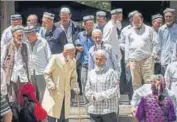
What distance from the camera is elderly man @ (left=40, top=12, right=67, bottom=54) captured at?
38.3ft

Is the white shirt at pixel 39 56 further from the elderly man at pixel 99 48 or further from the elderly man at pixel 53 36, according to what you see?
the elderly man at pixel 99 48

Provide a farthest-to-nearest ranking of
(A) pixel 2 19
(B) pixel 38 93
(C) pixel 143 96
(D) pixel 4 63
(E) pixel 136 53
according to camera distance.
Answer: (A) pixel 2 19 → (E) pixel 136 53 → (B) pixel 38 93 → (D) pixel 4 63 → (C) pixel 143 96

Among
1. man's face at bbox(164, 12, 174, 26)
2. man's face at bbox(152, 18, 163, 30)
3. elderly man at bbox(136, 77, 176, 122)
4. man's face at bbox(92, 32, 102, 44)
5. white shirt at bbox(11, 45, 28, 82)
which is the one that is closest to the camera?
elderly man at bbox(136, 77, 176, 122)

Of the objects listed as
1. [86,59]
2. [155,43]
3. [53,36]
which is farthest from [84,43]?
[155,43]

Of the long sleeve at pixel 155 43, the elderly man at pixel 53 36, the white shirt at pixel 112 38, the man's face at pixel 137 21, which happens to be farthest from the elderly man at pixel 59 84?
the long sleeve at pixel 155 43

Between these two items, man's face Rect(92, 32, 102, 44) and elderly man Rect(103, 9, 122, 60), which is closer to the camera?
man's face Rect(92, 32, 102, 44)

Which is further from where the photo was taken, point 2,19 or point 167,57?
point 2,19

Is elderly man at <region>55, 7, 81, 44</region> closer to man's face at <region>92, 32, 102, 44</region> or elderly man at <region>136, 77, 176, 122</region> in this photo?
man's face at <region>92, 32, 102, 44</region>

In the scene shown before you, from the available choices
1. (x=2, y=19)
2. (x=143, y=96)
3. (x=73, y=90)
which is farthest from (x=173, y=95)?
(x=2, y=19)

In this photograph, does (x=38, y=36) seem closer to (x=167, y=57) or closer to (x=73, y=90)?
(x=73, y=90)

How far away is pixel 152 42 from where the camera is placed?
1199cm

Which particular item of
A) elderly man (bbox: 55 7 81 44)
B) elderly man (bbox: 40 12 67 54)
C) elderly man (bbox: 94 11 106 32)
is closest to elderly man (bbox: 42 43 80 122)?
elderly man (bbox: 40 12 67 54)

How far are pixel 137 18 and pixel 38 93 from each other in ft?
7.39

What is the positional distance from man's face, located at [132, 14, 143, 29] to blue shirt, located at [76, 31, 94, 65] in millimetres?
848
